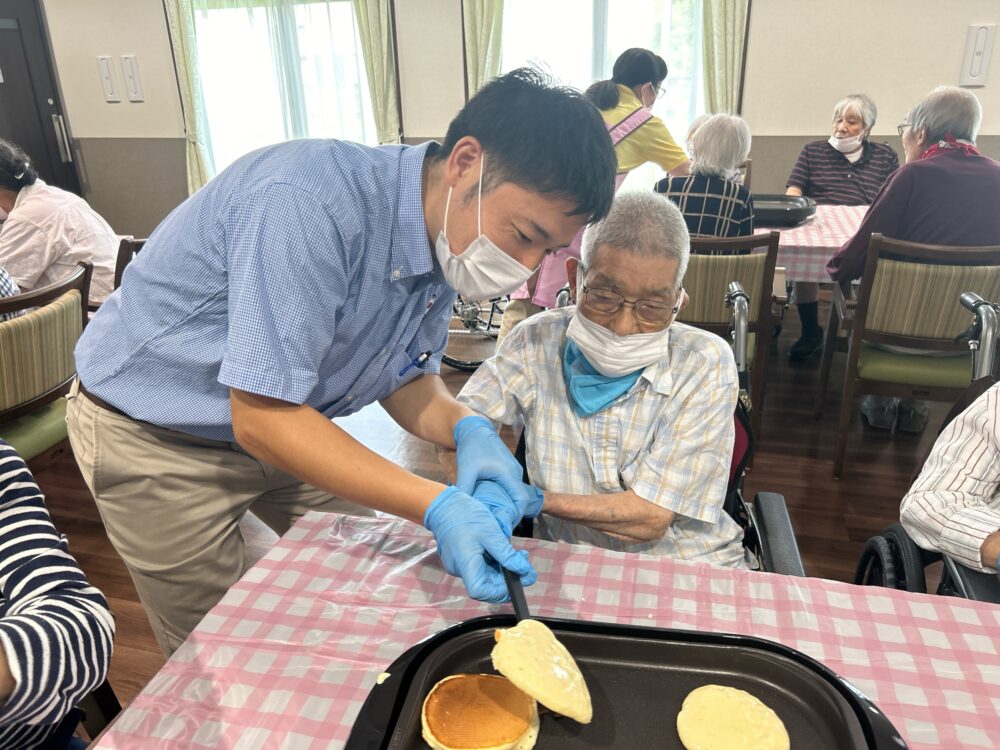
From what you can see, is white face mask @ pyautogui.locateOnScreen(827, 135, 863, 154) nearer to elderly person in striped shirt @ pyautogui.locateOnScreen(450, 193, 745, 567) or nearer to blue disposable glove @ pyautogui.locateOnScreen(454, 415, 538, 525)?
elderly person in striped shirt @ pyautogui.locateOnScreen(450, 193, 745, 567)

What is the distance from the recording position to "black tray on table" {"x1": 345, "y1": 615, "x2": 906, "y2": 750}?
2.12 feet

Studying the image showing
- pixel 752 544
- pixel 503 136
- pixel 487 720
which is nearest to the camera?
pixel 487 720

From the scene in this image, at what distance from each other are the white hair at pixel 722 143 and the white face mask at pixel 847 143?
4.65 feet

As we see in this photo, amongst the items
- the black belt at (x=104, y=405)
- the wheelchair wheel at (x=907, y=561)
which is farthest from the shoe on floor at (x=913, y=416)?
the black belt at (x=104, y=405)

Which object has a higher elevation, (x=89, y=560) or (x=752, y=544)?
(x=752, y=544)

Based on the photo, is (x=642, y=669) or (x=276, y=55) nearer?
(x=642, y=669)

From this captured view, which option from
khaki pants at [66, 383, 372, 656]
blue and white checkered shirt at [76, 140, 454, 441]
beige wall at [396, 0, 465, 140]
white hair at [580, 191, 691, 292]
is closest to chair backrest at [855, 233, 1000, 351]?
white hair at [580, 191, 691, 292]

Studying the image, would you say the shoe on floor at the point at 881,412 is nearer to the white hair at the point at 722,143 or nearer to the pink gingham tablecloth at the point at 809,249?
the pink gingham tablecloth at the point at 809,249

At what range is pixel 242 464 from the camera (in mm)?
1216

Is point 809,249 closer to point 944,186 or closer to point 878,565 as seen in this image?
point 944,186

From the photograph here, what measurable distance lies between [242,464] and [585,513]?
2.04 feet

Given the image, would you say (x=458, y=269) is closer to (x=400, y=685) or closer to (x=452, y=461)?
(x=452, y=461)

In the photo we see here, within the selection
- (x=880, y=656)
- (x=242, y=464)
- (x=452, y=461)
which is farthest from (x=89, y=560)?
(x=880, y=656)

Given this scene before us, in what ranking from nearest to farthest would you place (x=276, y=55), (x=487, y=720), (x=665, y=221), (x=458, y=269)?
(x=487, y=720)
(x=458, y=269)
(x=665, y=221)
(x=276, y=55)
